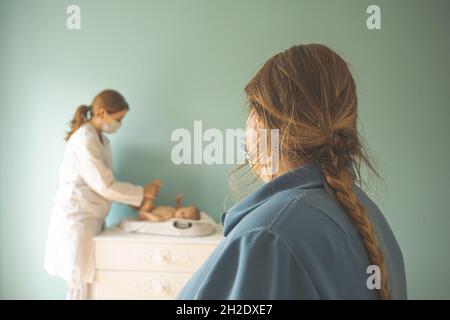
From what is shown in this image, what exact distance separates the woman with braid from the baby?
1.40 metres

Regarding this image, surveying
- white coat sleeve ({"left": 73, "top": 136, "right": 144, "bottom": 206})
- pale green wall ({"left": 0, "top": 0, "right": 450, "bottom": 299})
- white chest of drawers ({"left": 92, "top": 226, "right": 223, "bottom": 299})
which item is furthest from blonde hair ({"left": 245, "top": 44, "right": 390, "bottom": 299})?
pale green wall ({"left": 0, "top": 0, "right": 450, "bottom": 299})

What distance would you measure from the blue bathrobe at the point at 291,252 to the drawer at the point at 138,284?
4.48ft

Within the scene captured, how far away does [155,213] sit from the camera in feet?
6.76

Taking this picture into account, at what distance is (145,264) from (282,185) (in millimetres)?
1439

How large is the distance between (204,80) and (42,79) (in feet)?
2.76

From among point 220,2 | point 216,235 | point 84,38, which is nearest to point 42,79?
point 84,38

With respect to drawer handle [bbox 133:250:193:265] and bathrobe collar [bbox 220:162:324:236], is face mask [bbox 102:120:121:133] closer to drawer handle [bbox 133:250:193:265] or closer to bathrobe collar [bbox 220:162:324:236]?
drawer handle [bbox 133:250:193:265]

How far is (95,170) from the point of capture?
1.94m

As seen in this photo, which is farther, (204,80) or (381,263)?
(204,80)

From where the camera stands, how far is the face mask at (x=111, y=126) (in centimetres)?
205

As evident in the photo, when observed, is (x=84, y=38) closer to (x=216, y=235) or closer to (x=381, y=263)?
(x=216, y=235)

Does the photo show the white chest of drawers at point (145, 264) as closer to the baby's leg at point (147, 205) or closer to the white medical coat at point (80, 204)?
the white medical coat at point (80, 204)

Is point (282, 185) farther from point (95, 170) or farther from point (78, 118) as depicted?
point (78, 118)

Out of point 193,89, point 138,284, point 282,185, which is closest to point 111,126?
point 193,89
